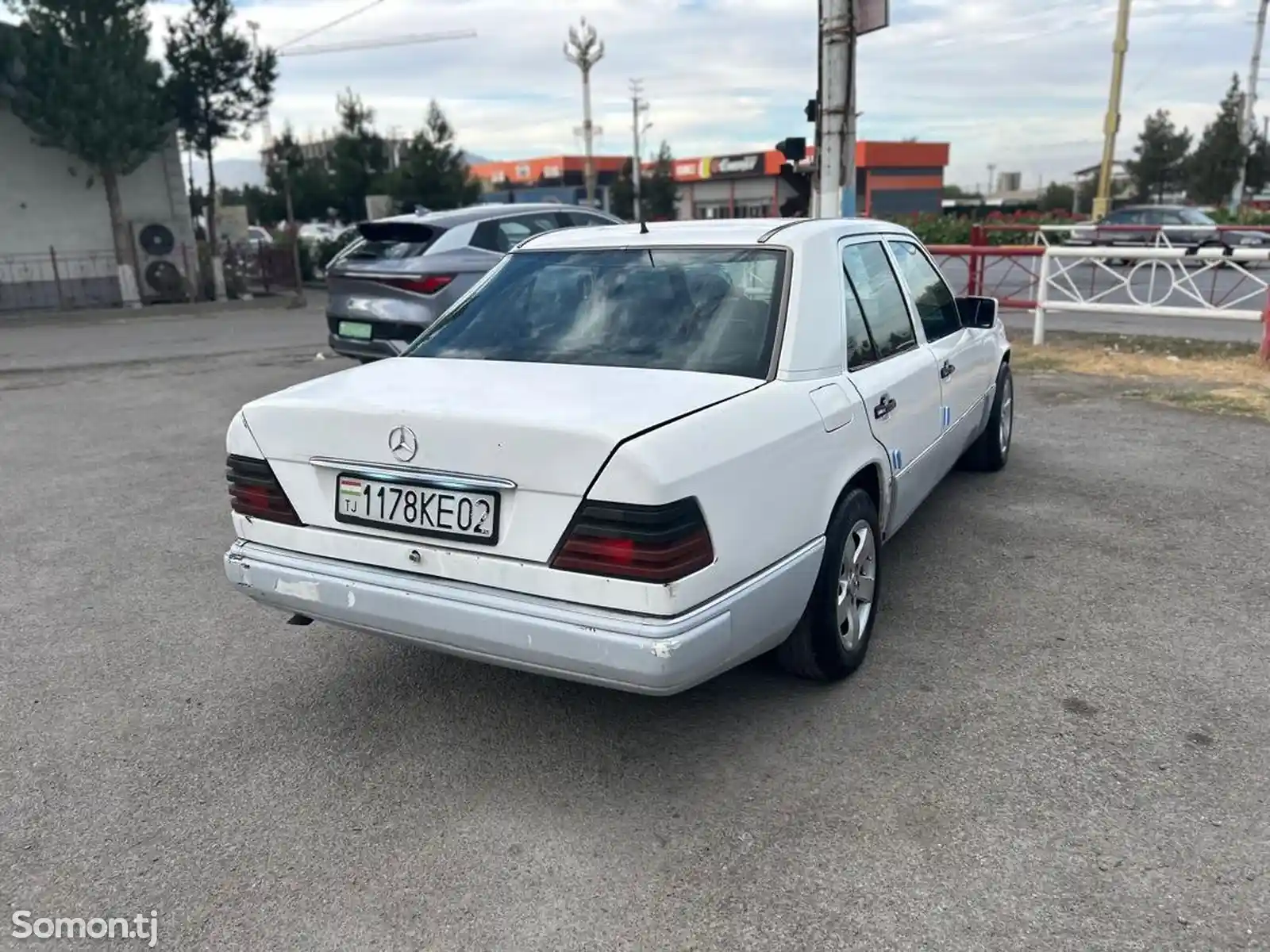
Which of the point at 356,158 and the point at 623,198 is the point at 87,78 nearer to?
the point at 356,158

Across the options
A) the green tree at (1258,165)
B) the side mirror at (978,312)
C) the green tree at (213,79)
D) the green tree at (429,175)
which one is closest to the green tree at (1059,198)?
the green tree at (1258,165)

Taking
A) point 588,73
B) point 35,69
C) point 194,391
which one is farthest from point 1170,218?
point 588,73

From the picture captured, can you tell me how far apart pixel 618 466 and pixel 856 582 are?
137cm

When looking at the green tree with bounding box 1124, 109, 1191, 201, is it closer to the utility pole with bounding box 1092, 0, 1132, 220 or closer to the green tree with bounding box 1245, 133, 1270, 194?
the green tree with bounding box 1245, 133, 1270, 194

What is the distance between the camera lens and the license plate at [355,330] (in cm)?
913

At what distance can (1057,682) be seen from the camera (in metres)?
3.58

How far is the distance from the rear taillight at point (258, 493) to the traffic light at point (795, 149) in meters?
9.55

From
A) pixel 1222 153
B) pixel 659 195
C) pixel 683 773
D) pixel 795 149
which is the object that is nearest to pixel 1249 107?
pixel 1222 153

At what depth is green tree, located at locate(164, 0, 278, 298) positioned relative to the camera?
2217cm

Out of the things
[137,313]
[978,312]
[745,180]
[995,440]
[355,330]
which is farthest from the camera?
[745,180]

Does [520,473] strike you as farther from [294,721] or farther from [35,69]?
[35,69]

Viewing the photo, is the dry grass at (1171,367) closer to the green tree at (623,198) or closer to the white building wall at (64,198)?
the white building wall at (64,198)

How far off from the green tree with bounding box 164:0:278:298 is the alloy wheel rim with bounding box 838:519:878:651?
2278 centimetres

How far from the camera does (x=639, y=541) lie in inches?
103
